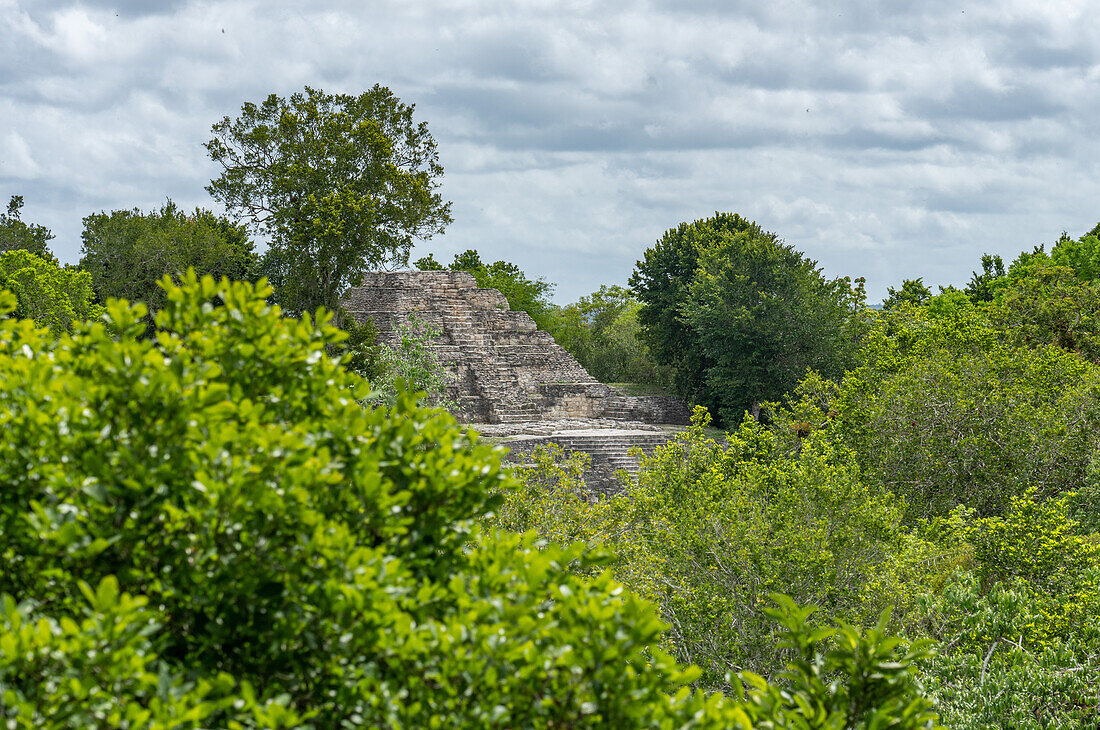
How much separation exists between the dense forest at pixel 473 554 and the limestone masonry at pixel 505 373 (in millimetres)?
12770

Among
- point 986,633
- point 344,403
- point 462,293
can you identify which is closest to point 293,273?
point 462,293

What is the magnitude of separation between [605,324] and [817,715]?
5488cm

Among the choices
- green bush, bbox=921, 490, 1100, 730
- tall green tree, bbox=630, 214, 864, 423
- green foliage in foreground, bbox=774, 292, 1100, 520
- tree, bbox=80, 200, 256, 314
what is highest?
tree, bbox=80, 200, 256, 314

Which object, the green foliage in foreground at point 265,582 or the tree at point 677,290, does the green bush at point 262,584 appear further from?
the tree at point 677,290

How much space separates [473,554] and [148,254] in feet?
130

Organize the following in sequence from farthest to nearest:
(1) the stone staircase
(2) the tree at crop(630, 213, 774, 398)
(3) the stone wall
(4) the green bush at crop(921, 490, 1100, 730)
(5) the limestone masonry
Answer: (2) the tree at crop(630, 213, 774, 398) → (3) the stone wall → (5) the limestone masonry → (1) the stone staircase → (4) the green bush at crop(921, 490, 1100, 730)

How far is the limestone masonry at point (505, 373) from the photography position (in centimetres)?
3050

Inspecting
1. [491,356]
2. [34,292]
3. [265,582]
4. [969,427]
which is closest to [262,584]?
[265,582]

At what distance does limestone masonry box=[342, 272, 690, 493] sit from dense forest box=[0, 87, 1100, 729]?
12.8 m

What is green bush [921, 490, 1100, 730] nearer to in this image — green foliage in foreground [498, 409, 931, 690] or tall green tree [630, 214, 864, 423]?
green foliage in foreground [498, 409, 931, 690]

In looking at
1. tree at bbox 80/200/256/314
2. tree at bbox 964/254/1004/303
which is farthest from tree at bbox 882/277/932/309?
tree at bbox 80/200/256/314

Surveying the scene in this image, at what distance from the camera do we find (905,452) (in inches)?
687

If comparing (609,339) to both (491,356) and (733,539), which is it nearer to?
(491,356)

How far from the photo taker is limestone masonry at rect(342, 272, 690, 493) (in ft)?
100
